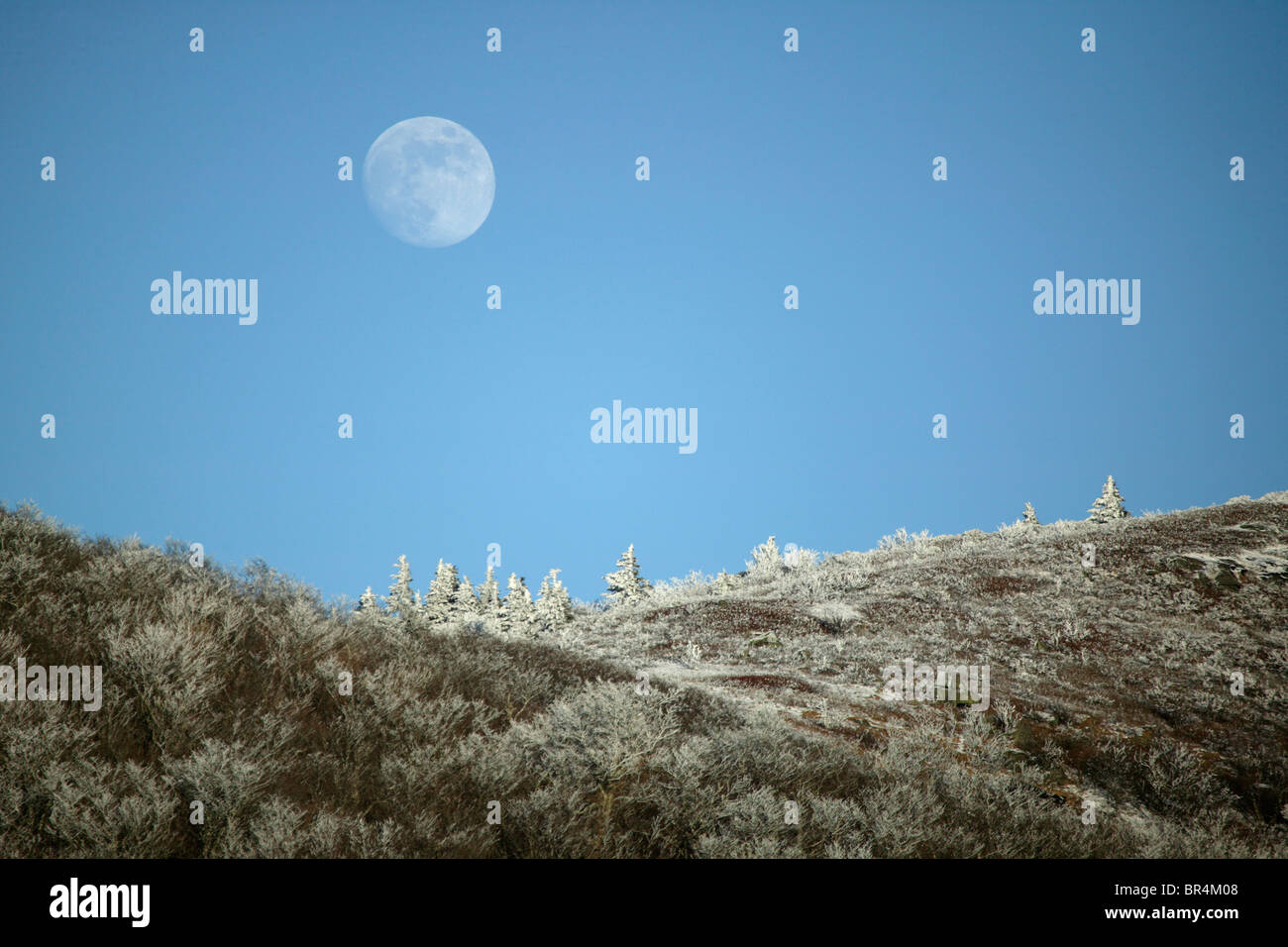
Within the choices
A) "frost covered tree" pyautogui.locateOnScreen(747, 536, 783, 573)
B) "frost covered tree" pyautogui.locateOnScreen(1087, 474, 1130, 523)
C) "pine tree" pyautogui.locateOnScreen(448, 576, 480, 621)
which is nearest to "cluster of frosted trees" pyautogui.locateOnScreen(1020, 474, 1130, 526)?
"frost covered tree" pyautogui.locateOnScreen(1087, 474, 1130, 523)

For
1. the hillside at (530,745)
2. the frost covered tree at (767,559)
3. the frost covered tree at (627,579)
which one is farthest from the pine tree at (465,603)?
the hillside at (530,745)

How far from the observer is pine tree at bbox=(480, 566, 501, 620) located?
60.7 metres

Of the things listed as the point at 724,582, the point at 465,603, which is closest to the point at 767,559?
the point at 724,582

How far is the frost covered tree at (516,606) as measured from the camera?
55.0 meters

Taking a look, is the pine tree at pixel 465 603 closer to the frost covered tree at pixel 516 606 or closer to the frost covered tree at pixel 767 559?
the frost covered tree at pixel 516 606

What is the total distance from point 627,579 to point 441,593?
15385mm

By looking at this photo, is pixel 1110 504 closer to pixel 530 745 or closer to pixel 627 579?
pixel 627 579

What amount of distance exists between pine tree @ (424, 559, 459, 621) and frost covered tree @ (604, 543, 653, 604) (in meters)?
12.9

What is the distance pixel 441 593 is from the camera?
60719 mm

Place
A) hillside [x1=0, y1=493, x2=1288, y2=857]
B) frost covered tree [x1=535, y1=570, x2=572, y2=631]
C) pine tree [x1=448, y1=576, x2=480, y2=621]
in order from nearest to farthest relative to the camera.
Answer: hillside [x1=0, y1=493, x2=1288, y2=857] < frost covered tree [x1=535, y1=570, x2=572, y2=631] < pine tree [x1=448, y1=576, x2=480, y2=621]

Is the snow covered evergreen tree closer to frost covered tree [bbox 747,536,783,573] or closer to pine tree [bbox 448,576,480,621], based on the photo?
frost covered tree [bbox 747,536,783,573]
